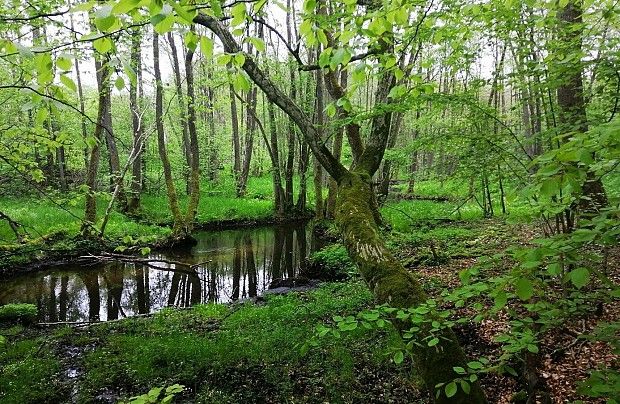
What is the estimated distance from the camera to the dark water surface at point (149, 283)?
9797mm

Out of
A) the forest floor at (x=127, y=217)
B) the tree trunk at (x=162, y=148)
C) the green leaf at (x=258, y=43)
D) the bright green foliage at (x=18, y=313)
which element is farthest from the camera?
the tree trunk at (x=162, y=148)

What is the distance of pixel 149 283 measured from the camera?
11.9m

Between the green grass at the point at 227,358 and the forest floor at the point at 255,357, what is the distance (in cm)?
2

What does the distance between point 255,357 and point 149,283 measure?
7376 mm

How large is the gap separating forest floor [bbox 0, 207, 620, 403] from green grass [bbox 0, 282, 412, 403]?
0.02m

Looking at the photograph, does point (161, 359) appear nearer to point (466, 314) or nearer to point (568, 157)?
point (466, 314)

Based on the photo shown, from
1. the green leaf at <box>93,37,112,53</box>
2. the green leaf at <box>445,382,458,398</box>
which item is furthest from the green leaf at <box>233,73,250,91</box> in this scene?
the green leaf at <box>445,382,458,398</box>

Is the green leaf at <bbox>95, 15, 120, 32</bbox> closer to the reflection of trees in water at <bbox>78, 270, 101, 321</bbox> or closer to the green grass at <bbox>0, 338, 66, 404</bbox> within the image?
the green grass at <bbox>0, 338, 66, 404</bbox>

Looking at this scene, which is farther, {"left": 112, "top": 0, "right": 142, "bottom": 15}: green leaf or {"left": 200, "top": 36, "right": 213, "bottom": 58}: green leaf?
{"left": 200, "top": 36, "right": 213, "bottom": 58}: green leaf


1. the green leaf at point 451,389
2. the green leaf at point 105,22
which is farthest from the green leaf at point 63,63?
the green leaf at point 451,389

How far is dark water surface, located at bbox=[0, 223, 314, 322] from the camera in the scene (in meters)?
9.80

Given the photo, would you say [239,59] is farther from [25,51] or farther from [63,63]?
[25,51]

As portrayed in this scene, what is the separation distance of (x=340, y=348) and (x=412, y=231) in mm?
9056

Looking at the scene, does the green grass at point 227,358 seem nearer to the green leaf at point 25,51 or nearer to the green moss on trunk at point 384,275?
the green moss on trunk at point 384,275
